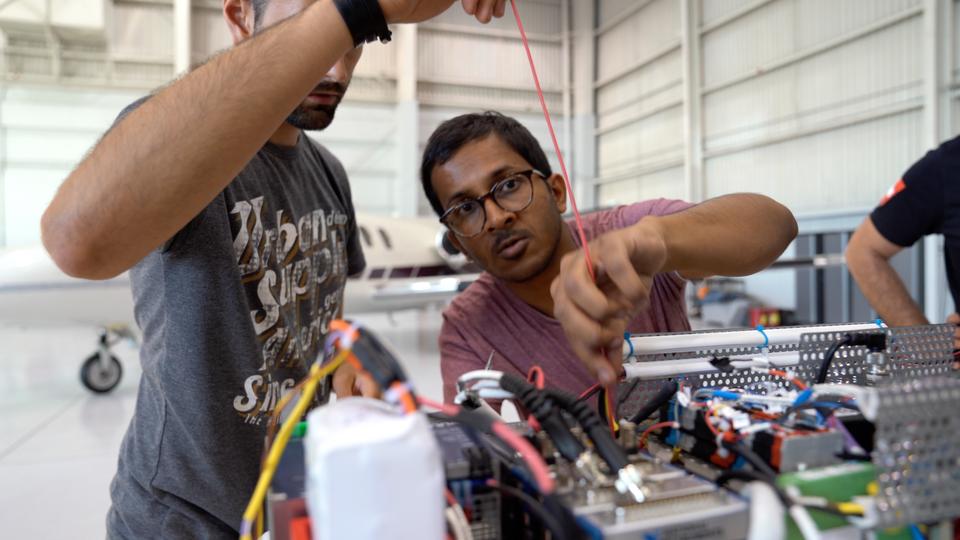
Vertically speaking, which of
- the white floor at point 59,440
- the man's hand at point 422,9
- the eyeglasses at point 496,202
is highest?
the man's hand at point 422,9

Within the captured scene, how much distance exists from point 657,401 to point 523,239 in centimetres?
55

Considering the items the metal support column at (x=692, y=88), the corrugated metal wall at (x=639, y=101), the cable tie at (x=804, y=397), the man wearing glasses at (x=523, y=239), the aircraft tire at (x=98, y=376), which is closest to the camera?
the cable tie at (x=804, y=397)

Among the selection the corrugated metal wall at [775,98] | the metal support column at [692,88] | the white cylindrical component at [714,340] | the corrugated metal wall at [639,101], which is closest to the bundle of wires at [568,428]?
the white cylindrical component at [714,340]

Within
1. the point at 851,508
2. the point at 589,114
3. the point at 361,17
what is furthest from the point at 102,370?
the point at 589,114

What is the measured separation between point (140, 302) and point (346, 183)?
0.60 metres

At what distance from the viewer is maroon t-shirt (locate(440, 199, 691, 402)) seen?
1073mm

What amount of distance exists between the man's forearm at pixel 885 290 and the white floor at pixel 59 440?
5.58ft

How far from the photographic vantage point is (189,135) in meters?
0.60

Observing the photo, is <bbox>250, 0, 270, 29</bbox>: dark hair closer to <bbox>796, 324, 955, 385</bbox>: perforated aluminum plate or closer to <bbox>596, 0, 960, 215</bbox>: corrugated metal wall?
<bbox>796, 324, 955, 385</bbox>: perforated aluminum plate

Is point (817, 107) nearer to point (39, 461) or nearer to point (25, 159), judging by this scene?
point (39, 461)

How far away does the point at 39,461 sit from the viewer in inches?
107

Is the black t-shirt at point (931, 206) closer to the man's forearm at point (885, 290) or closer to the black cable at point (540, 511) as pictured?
the man's forearm at point (885, 290)

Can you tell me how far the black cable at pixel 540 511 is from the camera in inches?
13.9

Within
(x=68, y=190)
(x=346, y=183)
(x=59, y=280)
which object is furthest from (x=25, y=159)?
(x=68, y=190)
